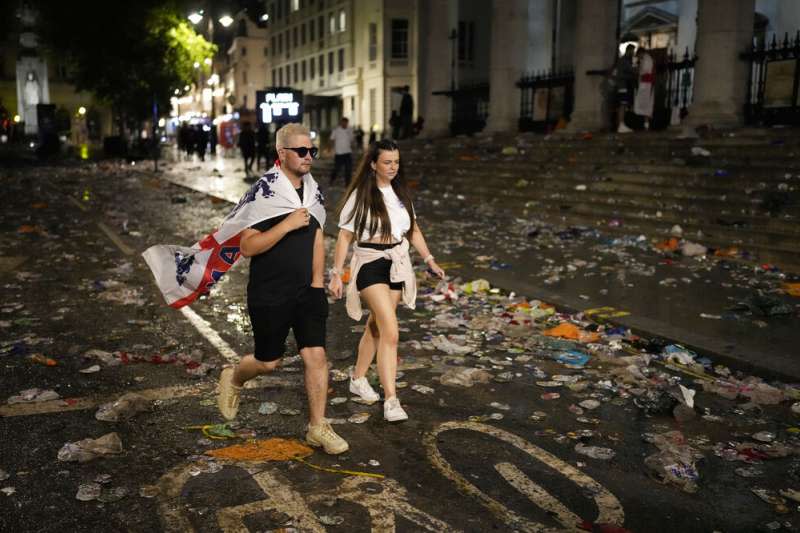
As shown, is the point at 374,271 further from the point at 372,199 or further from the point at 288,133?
the point at 288,133

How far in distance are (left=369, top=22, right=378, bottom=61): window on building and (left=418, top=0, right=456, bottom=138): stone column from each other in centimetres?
2695

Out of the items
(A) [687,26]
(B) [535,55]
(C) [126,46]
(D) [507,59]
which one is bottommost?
(D) [507,59]

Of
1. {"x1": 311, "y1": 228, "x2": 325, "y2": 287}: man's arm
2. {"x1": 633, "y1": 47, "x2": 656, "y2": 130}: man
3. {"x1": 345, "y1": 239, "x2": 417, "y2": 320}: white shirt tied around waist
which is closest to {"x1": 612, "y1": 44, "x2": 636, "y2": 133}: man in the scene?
{"x1": 633, "y1": 47, "x2": 656, "y2": 130}: man

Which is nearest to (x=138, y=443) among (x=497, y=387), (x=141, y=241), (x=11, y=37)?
(x=497, y=387)

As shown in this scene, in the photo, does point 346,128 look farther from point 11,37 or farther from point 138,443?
point 11,37

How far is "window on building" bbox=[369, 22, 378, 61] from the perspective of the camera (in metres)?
55.3

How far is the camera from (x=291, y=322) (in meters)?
4.38

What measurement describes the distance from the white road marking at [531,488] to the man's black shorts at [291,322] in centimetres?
97

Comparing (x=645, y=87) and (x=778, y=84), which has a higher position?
(x=645, y=87)

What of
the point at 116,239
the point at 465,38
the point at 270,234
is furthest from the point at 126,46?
the point at 270,234

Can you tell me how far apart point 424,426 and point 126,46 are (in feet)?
146

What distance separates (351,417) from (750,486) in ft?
7.89

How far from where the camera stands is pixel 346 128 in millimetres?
21594

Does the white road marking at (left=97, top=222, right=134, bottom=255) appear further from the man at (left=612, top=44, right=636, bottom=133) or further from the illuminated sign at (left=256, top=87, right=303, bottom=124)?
the man at (left=612, top=44, right=636, bottom=133)
